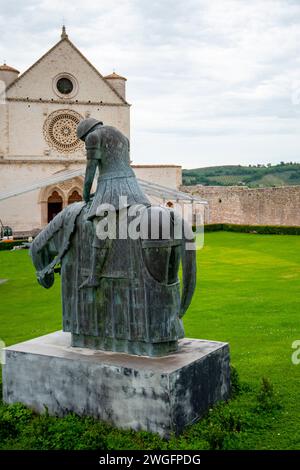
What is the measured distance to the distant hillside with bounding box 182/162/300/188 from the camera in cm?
7724

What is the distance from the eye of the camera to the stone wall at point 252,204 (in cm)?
3334

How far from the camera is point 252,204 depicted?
36000mm

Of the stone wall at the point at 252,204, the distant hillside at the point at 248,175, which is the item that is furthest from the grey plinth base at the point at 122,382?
the distant hillside at the point at 248,175

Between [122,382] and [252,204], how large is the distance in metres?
31.9

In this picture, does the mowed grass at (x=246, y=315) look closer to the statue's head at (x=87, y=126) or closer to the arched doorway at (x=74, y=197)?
the statue's head at (x=87, y=126)

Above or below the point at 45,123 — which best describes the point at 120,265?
below

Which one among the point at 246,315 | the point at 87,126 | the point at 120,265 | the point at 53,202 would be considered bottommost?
the point at 246,315

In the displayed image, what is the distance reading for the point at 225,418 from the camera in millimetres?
5141

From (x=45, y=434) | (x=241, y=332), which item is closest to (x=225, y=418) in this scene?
(x=45, y=434)

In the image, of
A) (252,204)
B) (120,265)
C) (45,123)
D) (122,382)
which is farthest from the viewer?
(45,123)

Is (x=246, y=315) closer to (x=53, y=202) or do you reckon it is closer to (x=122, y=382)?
(x=122, y=382)

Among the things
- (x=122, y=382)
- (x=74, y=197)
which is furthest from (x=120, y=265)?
(x=74, y=197)

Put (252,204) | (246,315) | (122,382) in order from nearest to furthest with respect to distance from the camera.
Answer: (122,382)
(246,315)
(252,204)

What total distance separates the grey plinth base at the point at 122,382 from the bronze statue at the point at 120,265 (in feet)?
0.77
